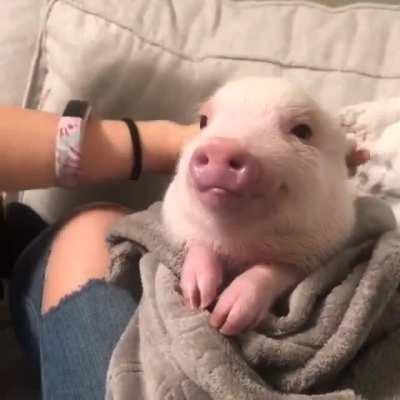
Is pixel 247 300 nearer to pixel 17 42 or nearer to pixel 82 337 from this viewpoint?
pixel 82 337

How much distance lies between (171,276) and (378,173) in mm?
272

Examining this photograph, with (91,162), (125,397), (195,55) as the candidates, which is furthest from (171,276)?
(195,55)

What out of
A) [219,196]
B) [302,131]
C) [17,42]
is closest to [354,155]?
Result: [302,131]

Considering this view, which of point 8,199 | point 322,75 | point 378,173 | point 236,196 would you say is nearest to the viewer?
point 236,196

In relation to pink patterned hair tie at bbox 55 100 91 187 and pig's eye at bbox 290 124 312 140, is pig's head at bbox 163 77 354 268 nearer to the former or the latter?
pig's eye at bbox 290 124 312 140

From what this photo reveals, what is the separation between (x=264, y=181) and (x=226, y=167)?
3 cm

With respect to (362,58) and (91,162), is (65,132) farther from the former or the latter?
(362,58)

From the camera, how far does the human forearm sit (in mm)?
782

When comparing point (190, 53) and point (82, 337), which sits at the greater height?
point (190, 53)

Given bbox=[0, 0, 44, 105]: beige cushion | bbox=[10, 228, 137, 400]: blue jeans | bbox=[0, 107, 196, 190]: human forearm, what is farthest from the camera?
bbox=[0, 0, 44, 105]: beige cushion

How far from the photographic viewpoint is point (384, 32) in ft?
2.94

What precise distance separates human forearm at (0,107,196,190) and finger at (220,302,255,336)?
312 millimetres

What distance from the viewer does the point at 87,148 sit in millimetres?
805

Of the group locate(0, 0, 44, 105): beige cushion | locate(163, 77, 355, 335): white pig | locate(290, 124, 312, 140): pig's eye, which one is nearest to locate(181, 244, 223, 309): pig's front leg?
locate(163, 77, 355, 335): white pig
